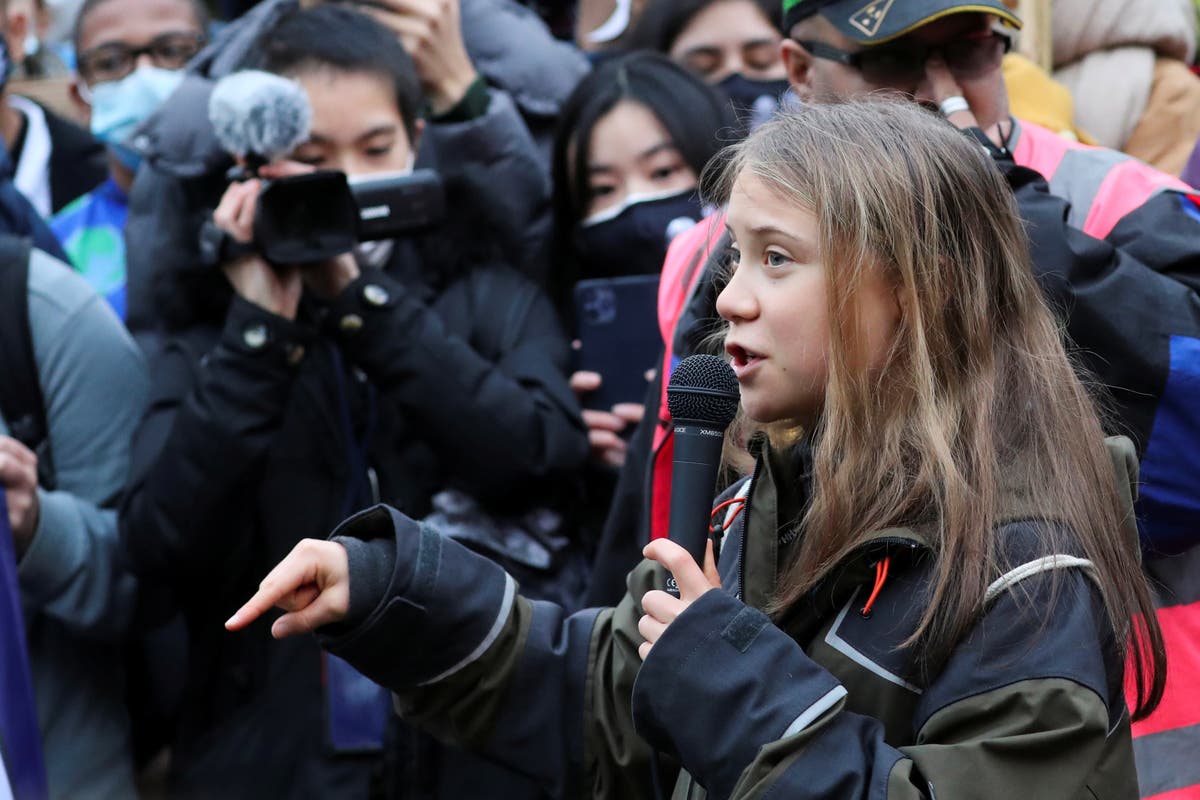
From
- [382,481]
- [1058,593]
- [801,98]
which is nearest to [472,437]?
[382,481]

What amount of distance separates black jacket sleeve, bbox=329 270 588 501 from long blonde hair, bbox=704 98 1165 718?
1254 millimetres

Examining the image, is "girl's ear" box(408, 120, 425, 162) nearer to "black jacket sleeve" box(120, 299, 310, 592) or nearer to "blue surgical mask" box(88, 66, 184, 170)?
"black jacket sleeve" box(120, 299, 310, 592)

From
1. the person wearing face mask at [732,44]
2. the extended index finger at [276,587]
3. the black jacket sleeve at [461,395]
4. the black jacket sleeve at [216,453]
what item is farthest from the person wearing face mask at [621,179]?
the extended index finger at [276,587]

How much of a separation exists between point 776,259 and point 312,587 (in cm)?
66

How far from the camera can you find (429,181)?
118 inches

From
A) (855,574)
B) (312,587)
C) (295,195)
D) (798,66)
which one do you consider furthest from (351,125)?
(855,574)

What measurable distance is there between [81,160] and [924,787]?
3.67 m

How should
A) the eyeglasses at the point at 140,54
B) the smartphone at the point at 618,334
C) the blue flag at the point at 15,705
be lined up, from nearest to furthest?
the blue flag at the point at 15,705
the smartphone at the point at 618,334
the eyeglasses at the point at 140,54

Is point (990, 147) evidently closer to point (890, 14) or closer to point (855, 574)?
point (890, 14)

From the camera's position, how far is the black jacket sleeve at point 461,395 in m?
2.89

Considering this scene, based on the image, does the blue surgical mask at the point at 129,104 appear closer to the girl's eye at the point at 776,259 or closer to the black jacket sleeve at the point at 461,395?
the black jacket sleeve at the point at 461,395

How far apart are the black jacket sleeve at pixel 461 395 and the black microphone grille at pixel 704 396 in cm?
125

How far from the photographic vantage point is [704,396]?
1667mm

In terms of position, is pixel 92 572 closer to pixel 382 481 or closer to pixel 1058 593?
pixel 382 481
